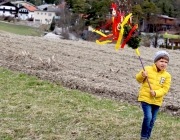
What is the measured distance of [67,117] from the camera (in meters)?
6.32

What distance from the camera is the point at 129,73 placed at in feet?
35.6

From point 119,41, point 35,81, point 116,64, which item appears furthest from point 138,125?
point 116,64

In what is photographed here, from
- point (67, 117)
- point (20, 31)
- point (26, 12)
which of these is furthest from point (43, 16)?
point (67, 117)

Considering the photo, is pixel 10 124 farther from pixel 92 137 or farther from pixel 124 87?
pixel 124 87

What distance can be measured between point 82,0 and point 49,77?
1265cm

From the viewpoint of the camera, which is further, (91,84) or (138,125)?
(91,84)

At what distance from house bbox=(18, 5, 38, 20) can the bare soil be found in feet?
159

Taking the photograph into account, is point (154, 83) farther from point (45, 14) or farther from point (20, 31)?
point (45, 14)

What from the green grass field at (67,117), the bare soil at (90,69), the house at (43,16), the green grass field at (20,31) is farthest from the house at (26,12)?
the green grass field at (67,117)

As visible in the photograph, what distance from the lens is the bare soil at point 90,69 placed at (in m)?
8.21

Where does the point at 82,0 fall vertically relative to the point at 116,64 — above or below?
above

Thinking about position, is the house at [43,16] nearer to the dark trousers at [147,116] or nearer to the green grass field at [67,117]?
the green grass field at [67,117]

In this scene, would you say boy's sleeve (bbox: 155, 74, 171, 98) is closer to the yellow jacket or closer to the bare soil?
the yellow jacket

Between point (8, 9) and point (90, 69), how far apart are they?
57.4 meters
